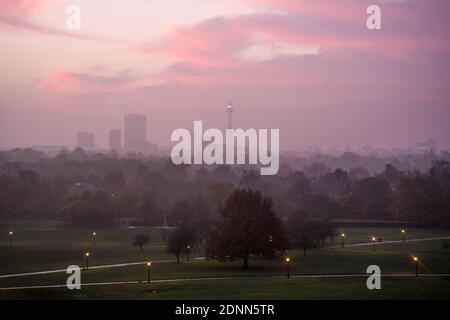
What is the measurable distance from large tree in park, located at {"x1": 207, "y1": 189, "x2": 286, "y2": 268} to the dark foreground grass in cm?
1112

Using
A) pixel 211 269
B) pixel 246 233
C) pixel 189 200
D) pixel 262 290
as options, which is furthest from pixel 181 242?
pixel 189 200

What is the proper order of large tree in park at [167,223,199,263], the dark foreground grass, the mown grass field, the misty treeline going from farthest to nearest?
the misty treeline
large tree in park at [167,223,199,263]
the mown grass field
the dark foreground grass

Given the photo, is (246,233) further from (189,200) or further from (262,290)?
(189,200)

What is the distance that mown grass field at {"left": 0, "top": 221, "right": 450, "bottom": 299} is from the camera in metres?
41.7

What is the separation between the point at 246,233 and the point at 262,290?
16.5 metres

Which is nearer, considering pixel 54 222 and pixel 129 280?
pixel 129 280

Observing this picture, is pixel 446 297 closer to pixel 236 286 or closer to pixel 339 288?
pixel 339 288

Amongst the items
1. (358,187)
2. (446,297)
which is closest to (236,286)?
(446,297)

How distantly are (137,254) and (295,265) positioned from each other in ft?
64.6

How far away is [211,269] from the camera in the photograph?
5612 cm

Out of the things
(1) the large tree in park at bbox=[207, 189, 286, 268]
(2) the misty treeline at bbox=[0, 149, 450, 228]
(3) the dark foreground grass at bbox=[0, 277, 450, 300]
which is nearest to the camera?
(3) the dark foreground grass at bbox=[0, 277, 450, 300]

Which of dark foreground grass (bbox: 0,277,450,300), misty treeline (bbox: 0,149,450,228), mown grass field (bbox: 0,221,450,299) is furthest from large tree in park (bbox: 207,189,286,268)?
misty treeline (bbox: 0,149,450,228)

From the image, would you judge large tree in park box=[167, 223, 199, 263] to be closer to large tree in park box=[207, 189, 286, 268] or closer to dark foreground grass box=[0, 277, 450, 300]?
large tree in park box=[207, 189, 286, 268]

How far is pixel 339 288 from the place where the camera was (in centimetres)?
4353
